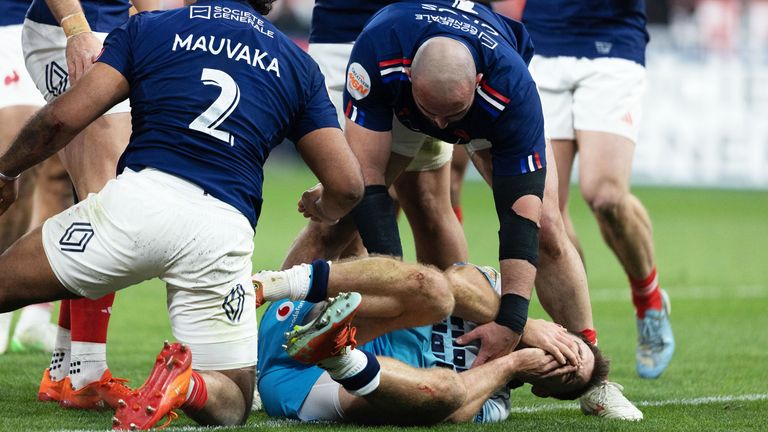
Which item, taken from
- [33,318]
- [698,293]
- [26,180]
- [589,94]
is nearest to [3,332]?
[33,318]

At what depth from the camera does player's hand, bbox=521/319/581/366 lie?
16.3 ft

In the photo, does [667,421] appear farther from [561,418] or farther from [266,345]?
[266,345]

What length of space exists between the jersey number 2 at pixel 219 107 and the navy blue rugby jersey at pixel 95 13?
1410mm

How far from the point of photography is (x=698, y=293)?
1027 centimetres

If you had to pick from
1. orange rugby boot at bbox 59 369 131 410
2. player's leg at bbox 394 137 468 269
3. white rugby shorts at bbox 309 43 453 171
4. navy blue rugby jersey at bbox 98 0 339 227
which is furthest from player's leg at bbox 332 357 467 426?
player's leg at bbox 394 137 468 269

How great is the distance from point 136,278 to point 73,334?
920 mm

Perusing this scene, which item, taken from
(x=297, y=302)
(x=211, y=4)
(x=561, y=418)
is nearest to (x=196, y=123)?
(x=211, y=4)

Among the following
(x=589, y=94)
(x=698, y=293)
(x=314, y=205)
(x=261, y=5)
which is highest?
(x=261, y=5)

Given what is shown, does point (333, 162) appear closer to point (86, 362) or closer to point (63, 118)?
point (63, 118)

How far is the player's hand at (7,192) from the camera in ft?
14.3

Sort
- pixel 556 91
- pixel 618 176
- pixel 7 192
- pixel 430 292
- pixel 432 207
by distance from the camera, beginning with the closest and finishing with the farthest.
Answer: pixel 7 192
pixel 430 292
pixel 432 207
pixel 618 176
pixel 556 91

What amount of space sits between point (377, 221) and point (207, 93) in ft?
3.92

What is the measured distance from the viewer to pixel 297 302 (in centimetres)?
498

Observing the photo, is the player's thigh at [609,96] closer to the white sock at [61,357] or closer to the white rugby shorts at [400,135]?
the white rugby shorts at [400,135]
